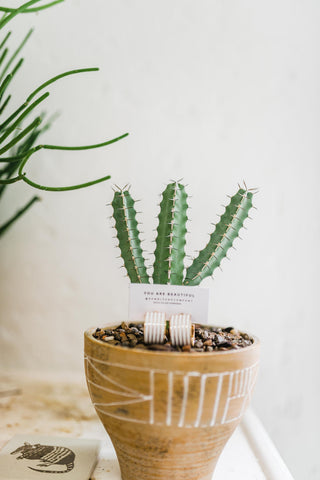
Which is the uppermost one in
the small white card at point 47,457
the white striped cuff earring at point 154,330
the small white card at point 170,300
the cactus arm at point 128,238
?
the cactus arm at point 128,238

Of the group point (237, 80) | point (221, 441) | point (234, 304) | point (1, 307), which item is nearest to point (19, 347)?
point (1, 307)

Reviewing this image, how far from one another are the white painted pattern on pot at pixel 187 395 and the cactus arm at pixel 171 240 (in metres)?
0.17

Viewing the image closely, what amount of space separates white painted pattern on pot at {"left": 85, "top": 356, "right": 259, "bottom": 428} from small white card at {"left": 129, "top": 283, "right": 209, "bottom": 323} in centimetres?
10

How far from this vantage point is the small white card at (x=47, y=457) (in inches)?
25.4

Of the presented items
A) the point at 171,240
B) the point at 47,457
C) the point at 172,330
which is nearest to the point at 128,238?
the point at 171,240

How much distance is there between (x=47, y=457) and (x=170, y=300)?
0.33 metres

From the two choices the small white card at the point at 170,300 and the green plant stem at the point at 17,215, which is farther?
the green plant stem at the point at 17,215

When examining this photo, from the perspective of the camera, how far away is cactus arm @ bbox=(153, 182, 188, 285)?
2.19ft

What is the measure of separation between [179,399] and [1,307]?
665 millimetres

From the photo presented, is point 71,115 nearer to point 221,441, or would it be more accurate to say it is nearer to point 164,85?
point 164,85

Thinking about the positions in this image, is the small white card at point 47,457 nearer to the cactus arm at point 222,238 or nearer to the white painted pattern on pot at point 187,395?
the white painted pattern on pot at point 187,395

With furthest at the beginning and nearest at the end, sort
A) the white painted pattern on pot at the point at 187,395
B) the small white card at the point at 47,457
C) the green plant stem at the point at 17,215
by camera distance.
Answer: the green plant stem at the point at 17,215 < the small white card at the point at 47,457 < the white painted pattern on pot at the point at 187,395

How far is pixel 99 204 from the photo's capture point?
1045 millimetres

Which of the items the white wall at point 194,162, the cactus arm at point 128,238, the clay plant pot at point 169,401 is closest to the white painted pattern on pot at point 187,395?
the clay plant pot at point 169,401
